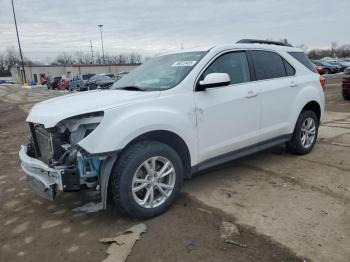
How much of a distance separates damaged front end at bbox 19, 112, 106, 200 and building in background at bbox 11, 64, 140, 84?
5295 centimetres

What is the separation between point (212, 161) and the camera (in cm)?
452

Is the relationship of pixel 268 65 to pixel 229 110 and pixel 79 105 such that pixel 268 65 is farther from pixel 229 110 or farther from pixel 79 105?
pixel 79 105

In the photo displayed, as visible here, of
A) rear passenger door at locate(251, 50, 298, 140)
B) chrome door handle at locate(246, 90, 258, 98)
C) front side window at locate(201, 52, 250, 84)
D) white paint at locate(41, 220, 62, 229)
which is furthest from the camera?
rear passenger door at locate(251, 50, 298, 140)

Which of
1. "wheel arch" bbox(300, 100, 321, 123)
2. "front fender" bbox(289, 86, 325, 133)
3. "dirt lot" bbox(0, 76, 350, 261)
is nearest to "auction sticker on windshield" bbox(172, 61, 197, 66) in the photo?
"dirt lot" bbox(0, 76, 350, 261)

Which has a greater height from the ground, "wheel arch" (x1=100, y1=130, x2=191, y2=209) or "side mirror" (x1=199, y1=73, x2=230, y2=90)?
"side mirror" (x1=199, y1=73, x2=230, y2=90)

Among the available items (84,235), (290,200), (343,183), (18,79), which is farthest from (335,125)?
(18,79)

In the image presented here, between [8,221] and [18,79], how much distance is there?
79.6 m

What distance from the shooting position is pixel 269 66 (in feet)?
17.5

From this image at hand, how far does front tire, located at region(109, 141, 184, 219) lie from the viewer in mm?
3637

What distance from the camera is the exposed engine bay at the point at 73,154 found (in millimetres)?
3533

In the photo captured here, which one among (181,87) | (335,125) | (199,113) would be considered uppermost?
(181,87)

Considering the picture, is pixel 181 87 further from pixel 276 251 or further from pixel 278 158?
pixel 278 158

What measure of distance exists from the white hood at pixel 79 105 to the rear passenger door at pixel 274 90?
70.9 inches

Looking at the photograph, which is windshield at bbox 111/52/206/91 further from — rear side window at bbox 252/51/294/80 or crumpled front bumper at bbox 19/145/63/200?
crumpled front bumper at bbox 19/145/63/200
